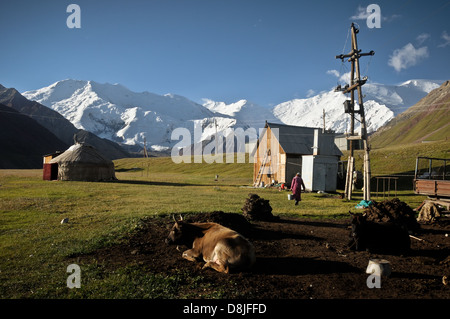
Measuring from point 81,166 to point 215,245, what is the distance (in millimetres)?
35374

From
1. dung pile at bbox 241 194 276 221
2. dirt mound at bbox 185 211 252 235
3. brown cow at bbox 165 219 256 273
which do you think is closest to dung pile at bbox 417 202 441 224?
dung pile at bbox 241 194 276 221

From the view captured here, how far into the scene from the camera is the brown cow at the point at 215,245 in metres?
6.28

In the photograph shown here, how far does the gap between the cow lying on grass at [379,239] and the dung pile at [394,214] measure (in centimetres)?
226

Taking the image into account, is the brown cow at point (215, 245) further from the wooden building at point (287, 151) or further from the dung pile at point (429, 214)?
the wooden building at point (287, 151)

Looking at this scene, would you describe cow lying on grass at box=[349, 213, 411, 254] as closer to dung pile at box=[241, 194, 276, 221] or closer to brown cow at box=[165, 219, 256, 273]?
brown cow at box=[165, 219, 256, 273]

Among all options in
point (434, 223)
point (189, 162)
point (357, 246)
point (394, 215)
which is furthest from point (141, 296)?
point (189, 162)

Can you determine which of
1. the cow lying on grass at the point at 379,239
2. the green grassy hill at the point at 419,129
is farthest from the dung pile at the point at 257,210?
the green grassy hill at the point at 419,129

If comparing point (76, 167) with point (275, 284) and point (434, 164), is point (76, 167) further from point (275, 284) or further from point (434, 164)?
point (434, 164)

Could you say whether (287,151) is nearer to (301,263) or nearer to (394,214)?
(394,214)

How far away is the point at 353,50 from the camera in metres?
20.4

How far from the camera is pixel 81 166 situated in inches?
1451

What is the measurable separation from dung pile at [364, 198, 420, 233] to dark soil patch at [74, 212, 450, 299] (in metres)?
0.56
